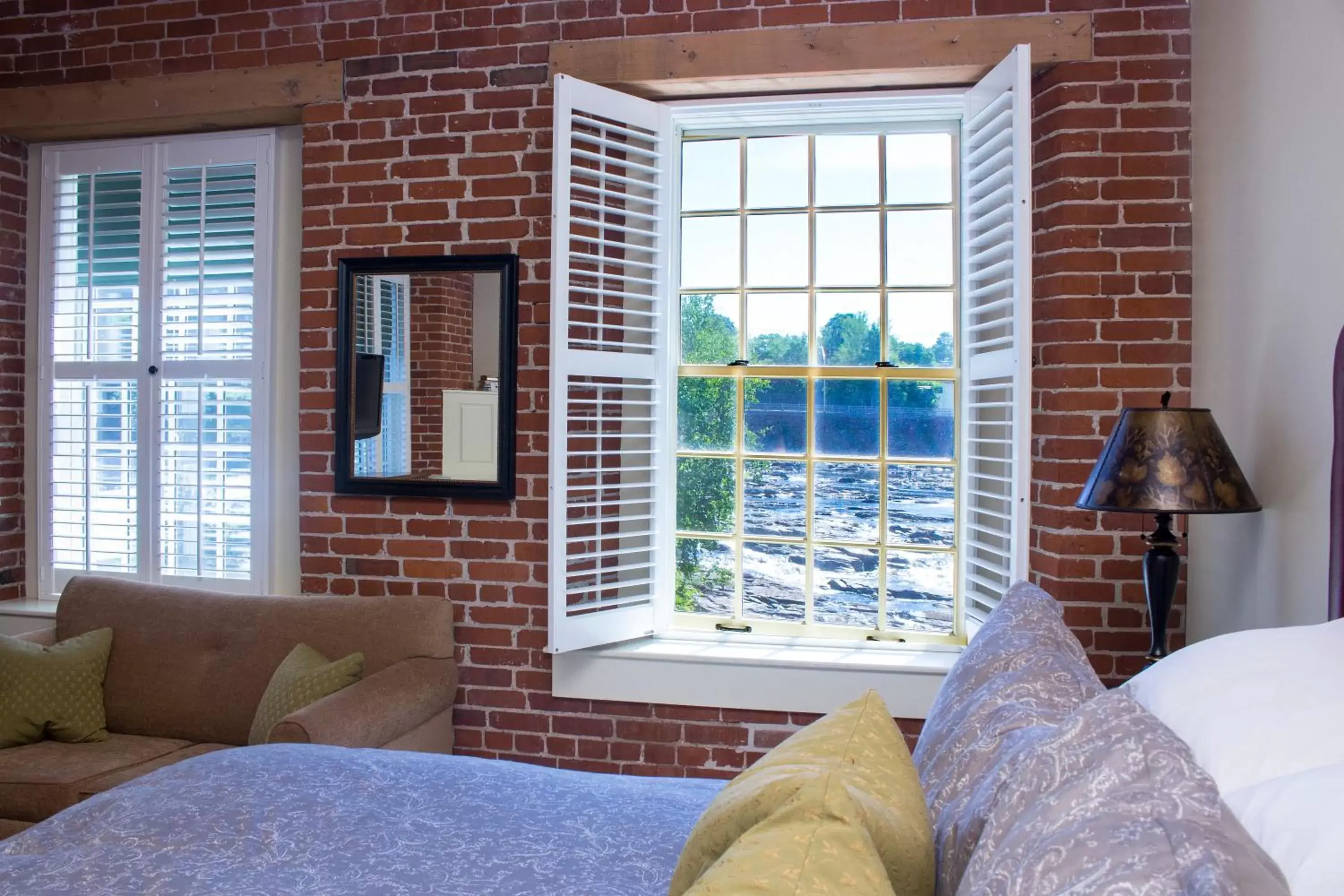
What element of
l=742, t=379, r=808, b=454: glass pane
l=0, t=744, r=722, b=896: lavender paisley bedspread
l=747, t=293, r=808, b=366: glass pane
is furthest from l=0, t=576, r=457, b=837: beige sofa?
l=747, t=293, r=808, b=366: glass pane

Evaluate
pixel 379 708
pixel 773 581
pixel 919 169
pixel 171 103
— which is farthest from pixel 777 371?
pixel 171 103

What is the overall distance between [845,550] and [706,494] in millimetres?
562

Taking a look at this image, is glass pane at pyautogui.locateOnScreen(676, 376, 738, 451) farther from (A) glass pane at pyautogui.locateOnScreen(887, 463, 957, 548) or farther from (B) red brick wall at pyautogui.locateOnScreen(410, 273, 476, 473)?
Result: (B) red brick wall at pyautogui.locateOnScreen(410, 273, 476, 473)

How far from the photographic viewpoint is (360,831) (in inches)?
78.2

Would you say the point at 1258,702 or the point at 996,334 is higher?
the point at 996,334

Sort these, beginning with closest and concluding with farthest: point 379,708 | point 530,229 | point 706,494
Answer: point 379,708 → point 530,229 → point 706,494

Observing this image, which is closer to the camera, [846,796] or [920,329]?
[846,796]

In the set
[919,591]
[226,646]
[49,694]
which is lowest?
[49,694]

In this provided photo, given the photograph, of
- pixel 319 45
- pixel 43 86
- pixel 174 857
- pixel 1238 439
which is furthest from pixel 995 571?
→ pixel 43 86

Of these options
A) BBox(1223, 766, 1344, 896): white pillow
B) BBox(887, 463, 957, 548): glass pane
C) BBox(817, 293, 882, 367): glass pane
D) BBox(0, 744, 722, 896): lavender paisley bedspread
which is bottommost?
BBox(0, 744, 722, 896): lavender paisley bedspread

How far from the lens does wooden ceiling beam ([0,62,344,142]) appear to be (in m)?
3.96

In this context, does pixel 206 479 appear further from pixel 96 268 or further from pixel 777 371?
pixel 777 371

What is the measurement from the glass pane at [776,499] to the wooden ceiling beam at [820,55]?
138 centimetres

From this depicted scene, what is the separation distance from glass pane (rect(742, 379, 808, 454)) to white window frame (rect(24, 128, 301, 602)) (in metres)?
1.80
